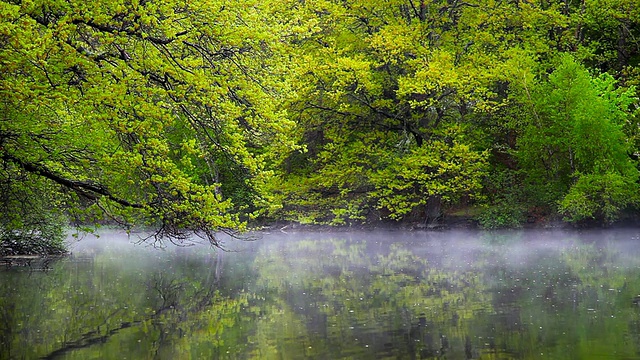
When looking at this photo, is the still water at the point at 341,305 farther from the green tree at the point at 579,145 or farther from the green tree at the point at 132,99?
the green tree at the point at 579,145

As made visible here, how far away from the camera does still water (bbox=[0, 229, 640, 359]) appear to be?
1018 cm

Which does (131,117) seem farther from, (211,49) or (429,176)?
(429,176)

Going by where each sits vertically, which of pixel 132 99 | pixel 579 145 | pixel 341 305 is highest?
pixel 579 145

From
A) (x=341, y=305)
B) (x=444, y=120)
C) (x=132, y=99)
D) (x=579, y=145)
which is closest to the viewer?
(x=132, y=99)

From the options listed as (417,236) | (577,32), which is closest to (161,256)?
(417,236)

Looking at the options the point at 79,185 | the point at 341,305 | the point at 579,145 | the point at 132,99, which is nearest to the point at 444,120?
the point at 579,145

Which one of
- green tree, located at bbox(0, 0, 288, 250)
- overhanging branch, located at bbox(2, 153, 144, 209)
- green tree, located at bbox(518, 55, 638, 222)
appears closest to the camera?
green tree, located at bbox(0, 0, 288, 250)

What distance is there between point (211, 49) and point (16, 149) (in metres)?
3.36

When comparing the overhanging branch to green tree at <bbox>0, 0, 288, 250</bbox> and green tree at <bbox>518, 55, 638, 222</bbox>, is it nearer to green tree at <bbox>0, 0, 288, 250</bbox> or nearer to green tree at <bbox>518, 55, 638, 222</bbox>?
green tree at <bbox>0, 0, 288, 250</bbox>

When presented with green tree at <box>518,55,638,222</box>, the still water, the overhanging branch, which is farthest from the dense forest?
the still water

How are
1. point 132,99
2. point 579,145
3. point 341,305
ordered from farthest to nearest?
point 579,145 → point 341,305 → point 132,99

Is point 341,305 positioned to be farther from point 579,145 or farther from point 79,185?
point 579,145

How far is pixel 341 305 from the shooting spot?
13625 mm

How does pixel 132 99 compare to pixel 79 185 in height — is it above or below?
above
